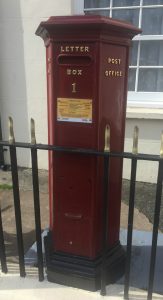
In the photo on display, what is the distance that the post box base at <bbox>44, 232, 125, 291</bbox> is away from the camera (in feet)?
7.34

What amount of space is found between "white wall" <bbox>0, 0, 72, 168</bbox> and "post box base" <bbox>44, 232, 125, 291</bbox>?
2844mm

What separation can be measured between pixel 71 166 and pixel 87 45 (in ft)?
2.44

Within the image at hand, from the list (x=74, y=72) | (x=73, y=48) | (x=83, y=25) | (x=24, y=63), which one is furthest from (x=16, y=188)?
(x=24, y=63)

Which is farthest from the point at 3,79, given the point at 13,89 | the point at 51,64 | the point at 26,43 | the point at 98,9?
the point at 51,64

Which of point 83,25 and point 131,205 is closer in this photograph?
point 83,25

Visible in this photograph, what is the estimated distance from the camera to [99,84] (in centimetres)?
190

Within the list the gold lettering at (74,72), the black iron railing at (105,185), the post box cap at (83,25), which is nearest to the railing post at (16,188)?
the black iron railing at (105,185)

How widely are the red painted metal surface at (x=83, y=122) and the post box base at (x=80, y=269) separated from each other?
54mm

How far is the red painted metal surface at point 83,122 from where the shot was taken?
185 cm

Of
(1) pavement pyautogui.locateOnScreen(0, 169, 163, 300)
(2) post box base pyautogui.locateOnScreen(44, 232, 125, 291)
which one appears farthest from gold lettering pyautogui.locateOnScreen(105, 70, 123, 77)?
(1) pavement pyautogui.locateOnScreen(0, 169, 163, 300)

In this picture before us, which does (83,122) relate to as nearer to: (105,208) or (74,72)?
(74,72)

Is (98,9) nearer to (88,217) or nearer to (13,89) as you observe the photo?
(13,89)

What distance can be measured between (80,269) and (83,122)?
102cm

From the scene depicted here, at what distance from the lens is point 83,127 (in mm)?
2002
